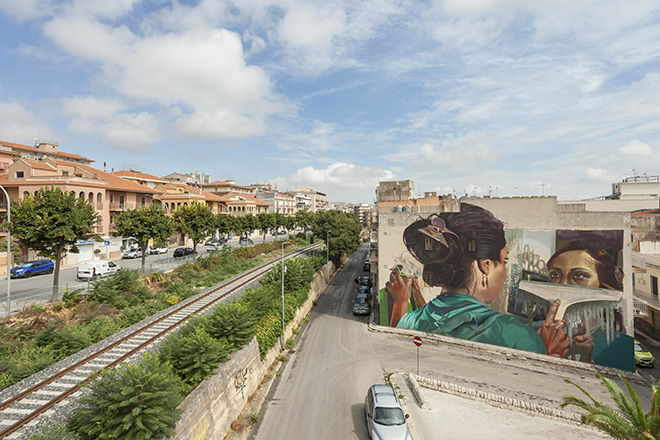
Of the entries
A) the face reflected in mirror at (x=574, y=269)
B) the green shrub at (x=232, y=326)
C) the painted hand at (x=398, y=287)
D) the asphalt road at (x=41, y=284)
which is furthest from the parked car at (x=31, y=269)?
the face reflected in mirror at (x=574, y=269)

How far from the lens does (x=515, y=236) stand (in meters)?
25.3

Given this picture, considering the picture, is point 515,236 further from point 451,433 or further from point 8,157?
point 8,157

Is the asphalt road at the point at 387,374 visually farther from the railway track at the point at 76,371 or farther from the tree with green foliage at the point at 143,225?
the tree with green foliage at the point at 143,225

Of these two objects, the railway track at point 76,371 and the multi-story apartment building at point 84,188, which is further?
the multi-story apartment building at point 84,188

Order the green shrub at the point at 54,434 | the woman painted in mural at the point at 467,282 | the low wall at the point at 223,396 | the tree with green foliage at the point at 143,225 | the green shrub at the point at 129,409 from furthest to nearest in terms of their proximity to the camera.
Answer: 1. the tree with green foliage at the point at 143,225
2. the woman painted in mural at the point at 467,282
3. the low wall at the point at 223,396
4. the green shrub at the point at 129,409
5. the green shrub at the point at 54,434

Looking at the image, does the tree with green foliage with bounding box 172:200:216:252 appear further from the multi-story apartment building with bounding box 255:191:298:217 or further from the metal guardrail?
the multi-story apartment building with bounding box 255:191:298:217

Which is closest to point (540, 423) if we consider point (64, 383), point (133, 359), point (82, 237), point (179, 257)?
point (133, 359)

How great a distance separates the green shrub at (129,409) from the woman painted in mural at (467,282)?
2211 centimetres

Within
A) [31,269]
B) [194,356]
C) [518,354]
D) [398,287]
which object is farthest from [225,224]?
[518,354]

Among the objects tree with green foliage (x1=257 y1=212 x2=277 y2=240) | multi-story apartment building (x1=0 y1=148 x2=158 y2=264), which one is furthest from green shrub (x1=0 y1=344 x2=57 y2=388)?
tree with green foliage (x1=257 y1=212 x2=277 y2=240)

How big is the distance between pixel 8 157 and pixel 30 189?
1909 cm

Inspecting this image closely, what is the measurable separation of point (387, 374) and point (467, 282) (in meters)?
10.7

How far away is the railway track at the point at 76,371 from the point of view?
10.3m

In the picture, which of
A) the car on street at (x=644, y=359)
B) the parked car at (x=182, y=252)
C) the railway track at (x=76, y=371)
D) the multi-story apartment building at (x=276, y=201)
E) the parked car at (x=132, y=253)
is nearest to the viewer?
the railway track at (x=76, y=371)
